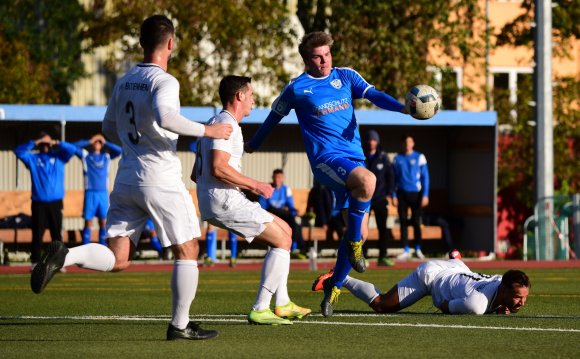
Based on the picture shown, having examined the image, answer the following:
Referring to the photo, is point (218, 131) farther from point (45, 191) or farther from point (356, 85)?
point (45, 191)

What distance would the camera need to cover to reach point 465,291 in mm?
11688

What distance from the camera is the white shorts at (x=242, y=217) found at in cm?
1056

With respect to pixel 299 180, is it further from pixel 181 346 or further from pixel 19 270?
pixel 181 346

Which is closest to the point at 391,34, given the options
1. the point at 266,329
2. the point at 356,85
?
the point at 356,85

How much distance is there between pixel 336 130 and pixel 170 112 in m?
3.16

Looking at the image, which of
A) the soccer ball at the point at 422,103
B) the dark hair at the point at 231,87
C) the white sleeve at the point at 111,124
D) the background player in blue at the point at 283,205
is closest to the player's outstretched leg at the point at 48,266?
the white sleeve at the point at 111,124

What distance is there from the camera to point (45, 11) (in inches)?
1373

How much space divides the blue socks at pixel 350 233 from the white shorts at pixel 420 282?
0.49 m

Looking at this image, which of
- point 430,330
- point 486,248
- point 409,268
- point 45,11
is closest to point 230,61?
point 45,11

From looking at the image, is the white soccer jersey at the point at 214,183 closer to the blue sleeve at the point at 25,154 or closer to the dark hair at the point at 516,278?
the dark hair at the point at 516,278

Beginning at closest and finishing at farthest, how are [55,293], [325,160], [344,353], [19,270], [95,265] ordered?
[344,353]
[95,265]
[325,160]
[55,293]
[19,270]

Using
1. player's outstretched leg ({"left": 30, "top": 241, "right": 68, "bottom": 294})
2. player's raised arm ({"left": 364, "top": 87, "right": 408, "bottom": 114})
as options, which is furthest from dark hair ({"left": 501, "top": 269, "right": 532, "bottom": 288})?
player's outstretched leg ({"left": 30, "top": 241, "right": 68, "bottom": 294})

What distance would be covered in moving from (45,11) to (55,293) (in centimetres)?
1988

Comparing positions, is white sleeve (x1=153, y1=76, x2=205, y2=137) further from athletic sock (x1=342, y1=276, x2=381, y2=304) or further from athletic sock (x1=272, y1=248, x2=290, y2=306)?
athletic sock (x1=342, y1=276, x2=381, y2=304)
